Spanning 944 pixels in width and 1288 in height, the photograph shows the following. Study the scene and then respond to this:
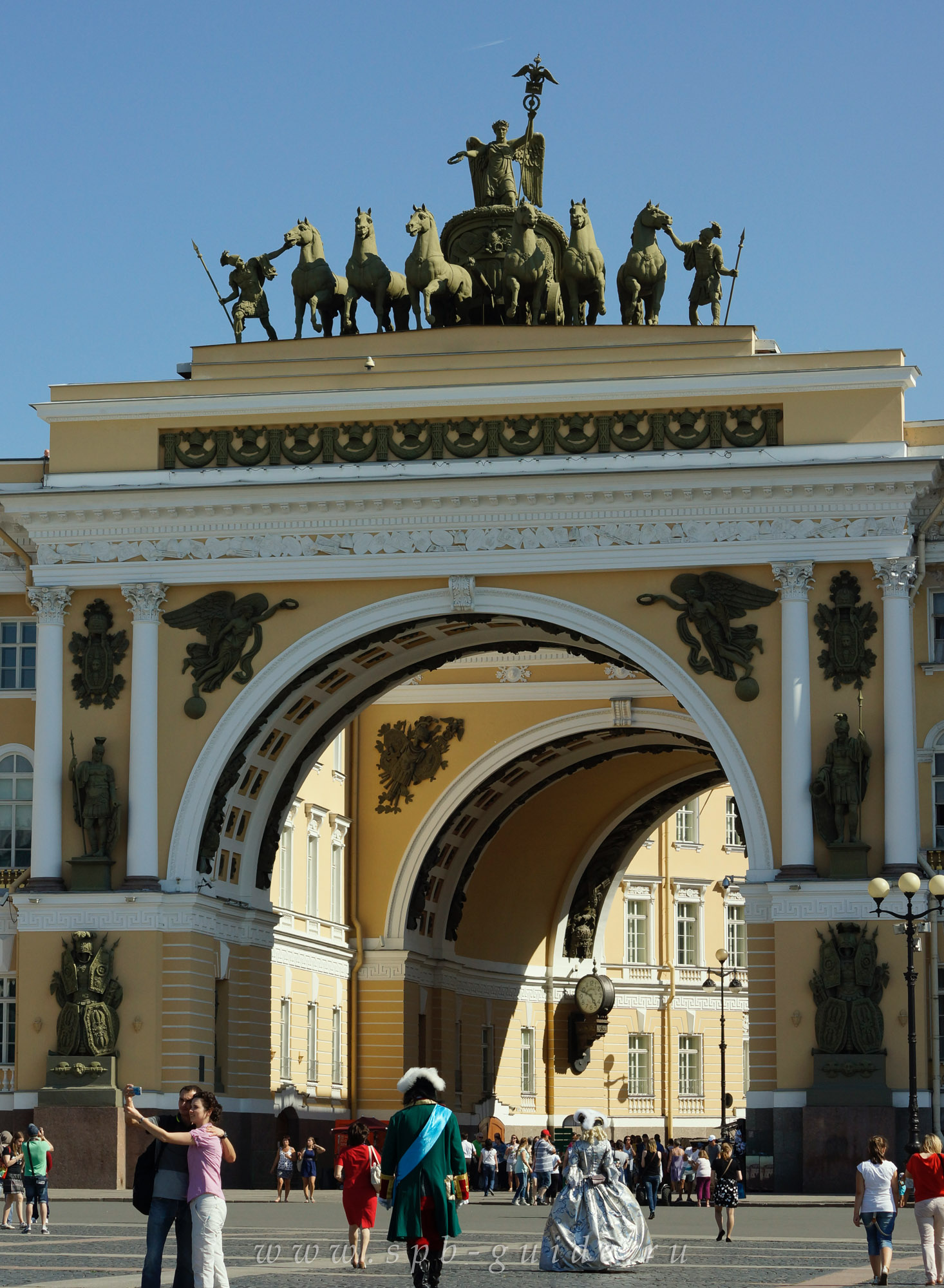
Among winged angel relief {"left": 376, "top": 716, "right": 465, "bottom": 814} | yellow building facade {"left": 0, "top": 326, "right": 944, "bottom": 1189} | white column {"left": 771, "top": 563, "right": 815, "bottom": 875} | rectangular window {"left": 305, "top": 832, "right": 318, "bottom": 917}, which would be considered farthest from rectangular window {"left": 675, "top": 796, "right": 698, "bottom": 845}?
white column {"left": 771, "top": 563, "right": 815, "bottom": 875}

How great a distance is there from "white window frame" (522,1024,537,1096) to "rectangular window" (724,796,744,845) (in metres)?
11.4

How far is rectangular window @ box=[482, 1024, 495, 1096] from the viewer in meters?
53.4

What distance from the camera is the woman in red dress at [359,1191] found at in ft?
68.4

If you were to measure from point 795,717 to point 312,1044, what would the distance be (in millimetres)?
15278

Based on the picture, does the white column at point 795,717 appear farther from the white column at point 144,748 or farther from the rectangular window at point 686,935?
the rectangular window at point 686,935

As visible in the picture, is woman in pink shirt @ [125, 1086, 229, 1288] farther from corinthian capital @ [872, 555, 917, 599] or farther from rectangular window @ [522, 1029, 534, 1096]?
rectangular window @ [522, 1029, 534, 1096]

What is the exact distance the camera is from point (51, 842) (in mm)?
39938

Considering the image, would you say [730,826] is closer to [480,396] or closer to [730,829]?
[730,829]

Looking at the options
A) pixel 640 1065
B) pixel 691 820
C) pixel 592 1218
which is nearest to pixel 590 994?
pixel 640 1065

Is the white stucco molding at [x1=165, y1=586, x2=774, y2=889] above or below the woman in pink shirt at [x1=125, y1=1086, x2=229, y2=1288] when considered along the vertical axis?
above

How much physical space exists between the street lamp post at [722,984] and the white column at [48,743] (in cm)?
1901

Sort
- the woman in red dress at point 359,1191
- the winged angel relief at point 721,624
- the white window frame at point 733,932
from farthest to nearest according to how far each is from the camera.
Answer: the white window frame at point 733,932, the winged angel relief at point 721,624, the woman in red dress at point 359,1191

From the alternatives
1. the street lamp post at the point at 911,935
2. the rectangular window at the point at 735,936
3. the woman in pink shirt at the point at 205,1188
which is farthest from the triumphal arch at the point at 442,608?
the rectangular window at the point at 735,936

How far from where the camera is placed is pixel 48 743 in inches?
1586
